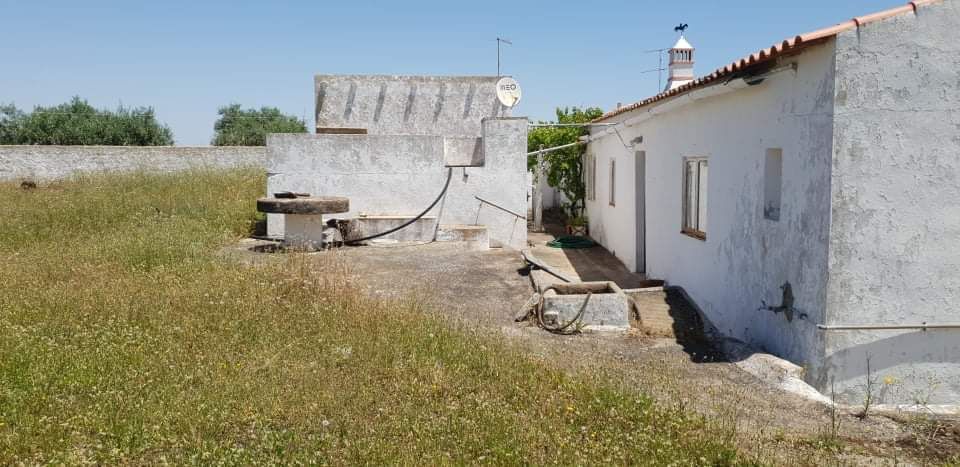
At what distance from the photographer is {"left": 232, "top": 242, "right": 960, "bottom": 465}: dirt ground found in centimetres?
465

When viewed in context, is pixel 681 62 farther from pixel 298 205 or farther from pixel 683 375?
pixel 683 375

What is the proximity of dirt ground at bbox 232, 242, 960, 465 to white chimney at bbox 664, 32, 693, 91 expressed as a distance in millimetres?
8874

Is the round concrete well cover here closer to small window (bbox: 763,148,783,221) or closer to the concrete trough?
the concrete trough

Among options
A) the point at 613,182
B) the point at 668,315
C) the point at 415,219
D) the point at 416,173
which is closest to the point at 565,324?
the point at 668,315

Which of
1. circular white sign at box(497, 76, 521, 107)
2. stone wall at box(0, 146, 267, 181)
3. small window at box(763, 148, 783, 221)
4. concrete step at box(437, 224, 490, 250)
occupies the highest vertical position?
circular white sign at box(497, 76, 521, 107)

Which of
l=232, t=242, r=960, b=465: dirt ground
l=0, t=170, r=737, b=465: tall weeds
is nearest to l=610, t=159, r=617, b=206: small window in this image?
l=232, t=242, r=960, b=465: dirt ground

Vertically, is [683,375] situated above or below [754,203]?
below

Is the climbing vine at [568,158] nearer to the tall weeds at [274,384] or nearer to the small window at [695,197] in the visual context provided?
the small window at [695,197]

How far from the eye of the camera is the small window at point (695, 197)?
9.36 m

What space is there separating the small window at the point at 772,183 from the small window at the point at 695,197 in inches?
70.2

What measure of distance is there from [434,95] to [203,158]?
31.8 feet

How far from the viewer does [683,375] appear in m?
6.31

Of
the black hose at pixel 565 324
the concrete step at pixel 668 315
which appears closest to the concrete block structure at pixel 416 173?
the concrete step at pixel 668 315

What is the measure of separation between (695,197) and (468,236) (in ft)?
15.6
